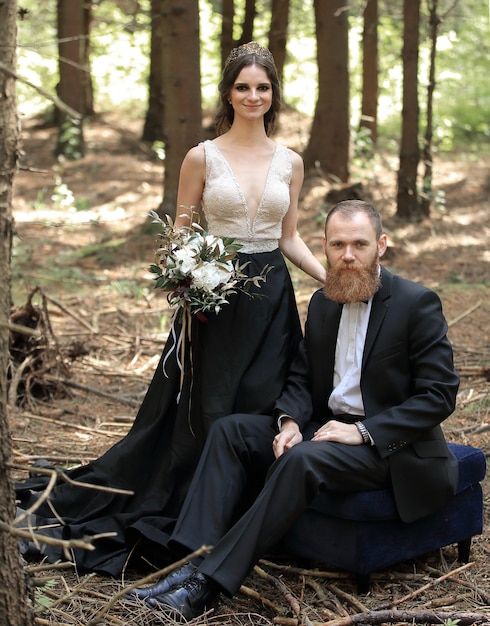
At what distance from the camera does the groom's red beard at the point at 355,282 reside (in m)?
4.11

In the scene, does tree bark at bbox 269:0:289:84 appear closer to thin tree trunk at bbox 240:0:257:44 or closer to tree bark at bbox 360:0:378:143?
thin tree trunk at bbox 240:0:257:44

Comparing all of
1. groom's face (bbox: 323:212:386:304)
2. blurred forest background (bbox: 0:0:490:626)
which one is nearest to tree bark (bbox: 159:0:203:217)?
blurred forest background (bbox: 0:0:490:626)

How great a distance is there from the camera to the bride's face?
15.4ft

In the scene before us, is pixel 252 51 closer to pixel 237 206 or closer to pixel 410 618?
pixel 237 206

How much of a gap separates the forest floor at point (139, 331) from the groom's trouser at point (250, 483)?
0.29 meters

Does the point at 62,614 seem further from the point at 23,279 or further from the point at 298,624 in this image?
the point at 23,279

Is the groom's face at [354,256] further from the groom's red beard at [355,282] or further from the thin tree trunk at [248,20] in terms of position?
the thin tree trunk at [248,20]

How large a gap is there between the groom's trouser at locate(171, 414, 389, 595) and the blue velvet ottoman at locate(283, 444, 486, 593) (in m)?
0.07

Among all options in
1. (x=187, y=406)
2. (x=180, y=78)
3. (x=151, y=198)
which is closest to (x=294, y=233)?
(x=187, y=406)

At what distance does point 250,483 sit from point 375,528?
73cm

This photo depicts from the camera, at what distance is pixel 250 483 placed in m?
4.38

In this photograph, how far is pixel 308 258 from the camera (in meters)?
4.87

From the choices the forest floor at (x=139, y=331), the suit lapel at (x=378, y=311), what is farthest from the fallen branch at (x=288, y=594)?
the suit lapel at (x=378, y=311)

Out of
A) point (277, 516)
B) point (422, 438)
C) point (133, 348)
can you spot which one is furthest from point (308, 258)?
point (133, 348)
